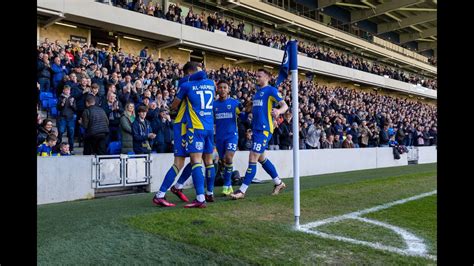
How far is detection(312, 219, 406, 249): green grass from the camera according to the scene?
3.99 meters

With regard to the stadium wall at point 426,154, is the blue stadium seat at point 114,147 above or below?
above

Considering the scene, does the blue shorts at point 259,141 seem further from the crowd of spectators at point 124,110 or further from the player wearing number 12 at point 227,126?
the crowd of spectators at point 124,110

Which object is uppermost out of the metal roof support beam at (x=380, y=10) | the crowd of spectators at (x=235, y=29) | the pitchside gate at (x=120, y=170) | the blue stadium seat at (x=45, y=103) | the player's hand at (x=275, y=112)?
the metal roof support beam at (x=380, y=10)

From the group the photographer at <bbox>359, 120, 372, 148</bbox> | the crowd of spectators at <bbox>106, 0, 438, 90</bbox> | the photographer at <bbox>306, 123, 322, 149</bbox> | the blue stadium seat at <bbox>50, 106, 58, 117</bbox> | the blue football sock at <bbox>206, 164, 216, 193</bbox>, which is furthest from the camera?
the crowd of spectators at <bbox>106, 0, 438, 90</bbox>

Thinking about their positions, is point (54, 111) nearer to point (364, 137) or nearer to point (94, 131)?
point (94, 131)

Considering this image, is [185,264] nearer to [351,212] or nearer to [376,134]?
[351,212]

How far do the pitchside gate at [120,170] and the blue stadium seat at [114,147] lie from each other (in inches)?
13.5

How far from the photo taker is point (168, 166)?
29.7 ft

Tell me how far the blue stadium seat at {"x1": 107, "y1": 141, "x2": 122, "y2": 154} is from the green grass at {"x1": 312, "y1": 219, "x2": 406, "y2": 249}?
535 cm

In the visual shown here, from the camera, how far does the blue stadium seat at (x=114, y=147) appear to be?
332 inches

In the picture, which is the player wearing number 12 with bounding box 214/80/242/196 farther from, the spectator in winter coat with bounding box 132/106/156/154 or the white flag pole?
the white flag pole

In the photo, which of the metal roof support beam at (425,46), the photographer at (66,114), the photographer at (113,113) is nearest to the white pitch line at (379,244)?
the photographer at (113,113)

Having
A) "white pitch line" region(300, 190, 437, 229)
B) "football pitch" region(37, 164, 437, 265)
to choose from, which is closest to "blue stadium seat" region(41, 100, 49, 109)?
"football pitch" region(37, 164, 437, 265)

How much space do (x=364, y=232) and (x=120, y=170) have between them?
5401 mm
